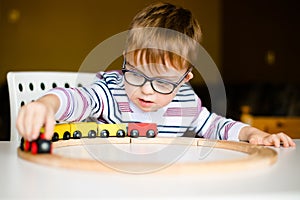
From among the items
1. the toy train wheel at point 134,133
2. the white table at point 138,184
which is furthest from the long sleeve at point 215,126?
the white table at point 138,184

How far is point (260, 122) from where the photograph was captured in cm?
389

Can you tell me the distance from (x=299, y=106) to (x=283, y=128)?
41cm

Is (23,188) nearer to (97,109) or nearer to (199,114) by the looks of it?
(97,109)

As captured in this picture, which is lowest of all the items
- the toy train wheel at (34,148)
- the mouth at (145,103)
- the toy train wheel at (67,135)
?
the toy train wheel at (67,135)

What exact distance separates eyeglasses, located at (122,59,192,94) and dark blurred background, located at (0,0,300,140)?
3.63 meters

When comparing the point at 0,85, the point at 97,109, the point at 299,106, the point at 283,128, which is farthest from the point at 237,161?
the point at 0,85

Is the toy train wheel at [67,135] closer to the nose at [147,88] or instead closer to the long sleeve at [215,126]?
the nose at [147,88]

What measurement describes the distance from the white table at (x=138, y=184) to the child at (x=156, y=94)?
0.77 feet

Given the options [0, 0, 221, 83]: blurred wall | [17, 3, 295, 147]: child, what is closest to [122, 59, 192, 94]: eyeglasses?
[17, 3, 295, 147]: child

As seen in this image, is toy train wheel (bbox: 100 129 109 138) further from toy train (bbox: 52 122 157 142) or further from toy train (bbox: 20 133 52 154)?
toy train (bbox: 20 133 52 154)

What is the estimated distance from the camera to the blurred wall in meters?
4.86

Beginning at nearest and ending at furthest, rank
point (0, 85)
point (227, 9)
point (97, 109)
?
point (97, 109) → point (0, 85) → point (227, 9)

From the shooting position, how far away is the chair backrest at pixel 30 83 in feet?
4.37

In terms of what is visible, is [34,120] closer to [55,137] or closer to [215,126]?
[55,137]
